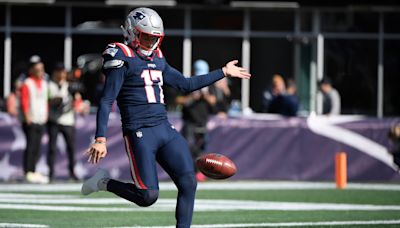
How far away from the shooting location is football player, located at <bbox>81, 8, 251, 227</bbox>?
27.9 ft

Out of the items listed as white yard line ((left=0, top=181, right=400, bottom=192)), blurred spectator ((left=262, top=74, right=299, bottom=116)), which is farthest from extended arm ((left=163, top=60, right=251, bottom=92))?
blurred spectator ((left=262, top=74, right=299, bottom=116))

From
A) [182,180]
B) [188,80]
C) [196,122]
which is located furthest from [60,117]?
[182,180]

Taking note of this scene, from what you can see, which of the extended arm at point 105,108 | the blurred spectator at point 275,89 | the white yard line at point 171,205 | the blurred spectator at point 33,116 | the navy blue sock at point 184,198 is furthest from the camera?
the blurred spectator at point 275,89

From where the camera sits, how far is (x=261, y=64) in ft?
79.3

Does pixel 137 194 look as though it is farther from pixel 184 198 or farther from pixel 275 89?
pixel 275 89

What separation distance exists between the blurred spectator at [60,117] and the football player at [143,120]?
7.79 m

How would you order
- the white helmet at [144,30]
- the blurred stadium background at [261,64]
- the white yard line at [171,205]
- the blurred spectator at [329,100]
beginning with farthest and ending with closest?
the blurred spectator at [329,100]
the blurred stadium background at [261,64]
the white yard line at [171,205]
the white helmet at [144,30]

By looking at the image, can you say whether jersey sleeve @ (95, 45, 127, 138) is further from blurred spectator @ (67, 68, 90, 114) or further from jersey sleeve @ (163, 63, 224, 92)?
blurred spectator @ (67, 68, 90, 114)

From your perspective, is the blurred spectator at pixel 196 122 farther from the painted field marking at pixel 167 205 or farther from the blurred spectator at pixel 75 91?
the painted field marking at pixel 167 205

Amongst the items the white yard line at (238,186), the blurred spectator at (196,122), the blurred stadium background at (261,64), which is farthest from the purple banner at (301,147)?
the white yard line at (238,186)

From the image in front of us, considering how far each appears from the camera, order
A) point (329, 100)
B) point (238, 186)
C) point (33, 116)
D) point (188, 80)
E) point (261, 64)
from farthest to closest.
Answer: point (261, 64), point (329, 100), point (33, 116), point (238, 186), point (188, 80)

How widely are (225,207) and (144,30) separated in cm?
417

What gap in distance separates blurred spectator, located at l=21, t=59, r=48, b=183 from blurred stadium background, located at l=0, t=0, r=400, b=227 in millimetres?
496

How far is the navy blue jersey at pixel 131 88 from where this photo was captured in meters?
8.55
